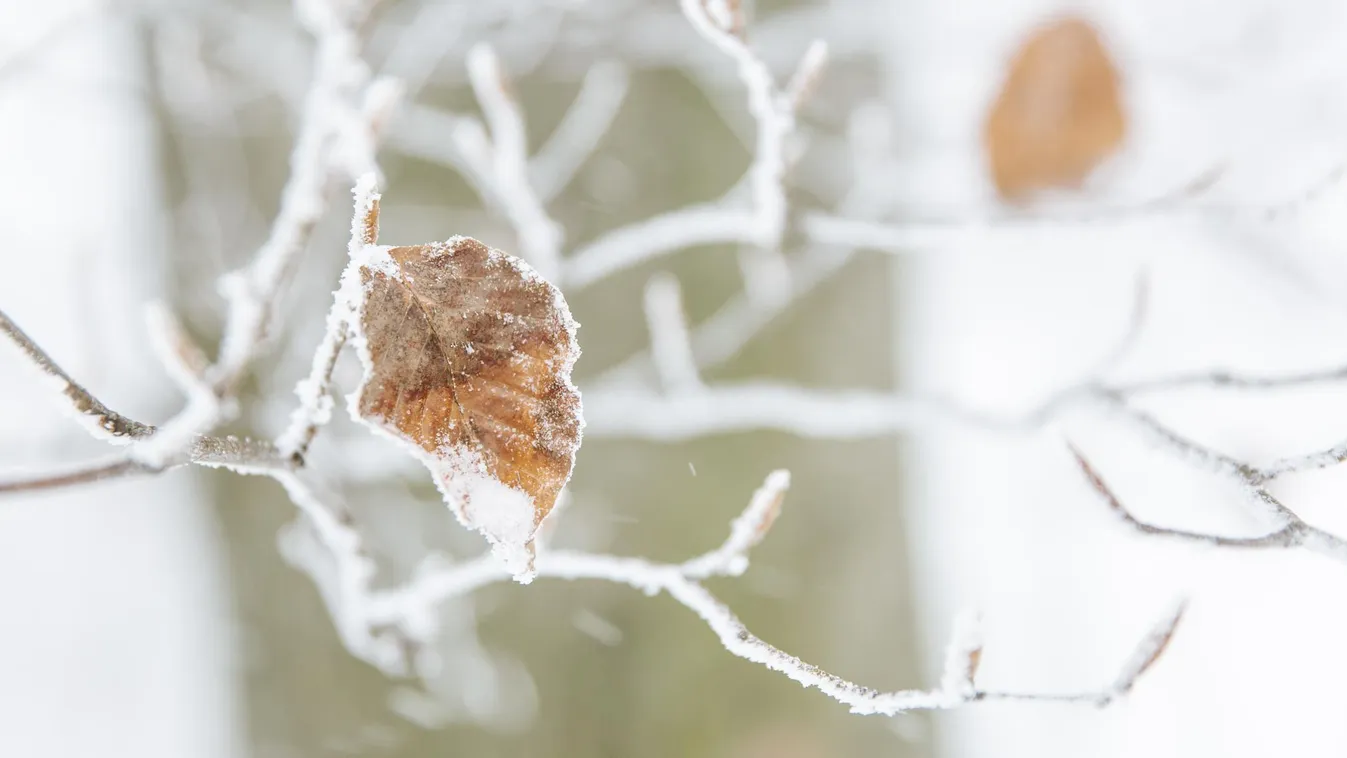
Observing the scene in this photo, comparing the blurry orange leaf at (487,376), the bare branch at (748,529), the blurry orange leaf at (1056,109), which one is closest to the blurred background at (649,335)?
the blurry orange leaf at (1056,109)

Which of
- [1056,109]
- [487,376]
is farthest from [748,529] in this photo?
[1056,109]

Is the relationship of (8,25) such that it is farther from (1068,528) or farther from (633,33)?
(1068,528)

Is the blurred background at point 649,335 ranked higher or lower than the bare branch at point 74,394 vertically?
higher

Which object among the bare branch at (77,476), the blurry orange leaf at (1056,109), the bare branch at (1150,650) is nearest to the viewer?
the bare branch at (77,476)

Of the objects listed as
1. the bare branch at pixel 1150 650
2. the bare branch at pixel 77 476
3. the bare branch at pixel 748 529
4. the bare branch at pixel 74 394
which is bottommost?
the bare branch at pixel 1150 650

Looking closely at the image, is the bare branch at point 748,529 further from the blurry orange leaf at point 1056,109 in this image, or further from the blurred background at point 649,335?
the blurry orange leaf at point 1056,109

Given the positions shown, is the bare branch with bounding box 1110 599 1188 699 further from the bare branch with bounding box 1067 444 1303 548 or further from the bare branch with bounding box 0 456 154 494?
the bare branch with bounding box 0 456 154 494
